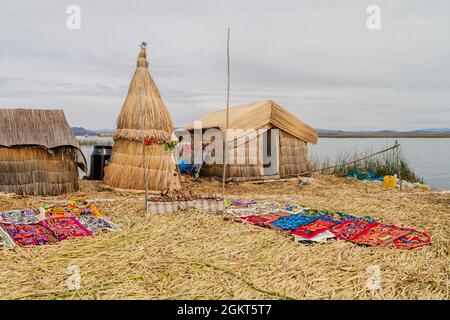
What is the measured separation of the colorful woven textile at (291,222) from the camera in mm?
5700

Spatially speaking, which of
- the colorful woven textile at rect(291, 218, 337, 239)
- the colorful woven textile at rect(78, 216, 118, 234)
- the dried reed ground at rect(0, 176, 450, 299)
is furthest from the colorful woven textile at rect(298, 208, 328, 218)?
the colorful woven textile at rect(78, 216, 118, 234)

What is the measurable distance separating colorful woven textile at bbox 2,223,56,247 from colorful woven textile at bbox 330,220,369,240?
337 cm

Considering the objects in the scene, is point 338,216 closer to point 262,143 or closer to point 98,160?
point 262,143

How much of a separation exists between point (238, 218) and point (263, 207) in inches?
45.3

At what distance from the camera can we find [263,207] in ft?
24.0

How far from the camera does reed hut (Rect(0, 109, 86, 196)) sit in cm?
864

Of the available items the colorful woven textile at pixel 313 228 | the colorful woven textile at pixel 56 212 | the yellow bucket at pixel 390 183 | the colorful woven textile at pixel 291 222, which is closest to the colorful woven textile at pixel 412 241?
the colorful woven textile at pixel 313 228

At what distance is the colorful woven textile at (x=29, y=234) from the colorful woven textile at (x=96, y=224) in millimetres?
525

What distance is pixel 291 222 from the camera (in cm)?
593

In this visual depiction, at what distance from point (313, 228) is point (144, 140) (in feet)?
15.9

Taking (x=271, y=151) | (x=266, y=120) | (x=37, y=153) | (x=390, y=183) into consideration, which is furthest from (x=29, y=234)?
(x=390, y=183)
